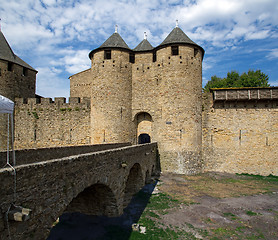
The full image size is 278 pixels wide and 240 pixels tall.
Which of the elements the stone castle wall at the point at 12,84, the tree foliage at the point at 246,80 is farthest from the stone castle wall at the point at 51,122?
the tree foliage at the point at 246,80

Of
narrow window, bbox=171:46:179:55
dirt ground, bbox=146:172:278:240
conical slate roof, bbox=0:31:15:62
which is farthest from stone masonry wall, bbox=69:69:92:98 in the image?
dirt ground, bbox=146:172:278:240

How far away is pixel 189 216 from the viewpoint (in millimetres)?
8344

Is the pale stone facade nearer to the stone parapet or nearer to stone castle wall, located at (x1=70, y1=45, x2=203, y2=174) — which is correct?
→ stone castle wall, located at (x1=70, y1=45, x2=203, y2=174)

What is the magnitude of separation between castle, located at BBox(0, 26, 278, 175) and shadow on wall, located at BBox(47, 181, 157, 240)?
7.83 meters

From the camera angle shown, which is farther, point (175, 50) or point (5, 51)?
point (5, 51)

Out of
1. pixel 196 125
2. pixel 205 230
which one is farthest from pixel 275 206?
pixel 196 125

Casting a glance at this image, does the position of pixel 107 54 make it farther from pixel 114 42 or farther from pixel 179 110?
pixel 179 110

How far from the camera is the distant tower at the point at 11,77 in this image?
17641mm

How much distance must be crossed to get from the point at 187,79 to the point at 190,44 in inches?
113

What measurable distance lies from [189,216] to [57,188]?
6228 millimetres

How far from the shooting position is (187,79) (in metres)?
15.6

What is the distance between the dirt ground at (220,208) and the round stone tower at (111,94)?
553cm

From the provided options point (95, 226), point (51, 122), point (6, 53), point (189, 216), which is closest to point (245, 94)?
point (189, 216)

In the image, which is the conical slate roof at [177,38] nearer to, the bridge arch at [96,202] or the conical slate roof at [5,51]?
the bridge arch at [96,202]
